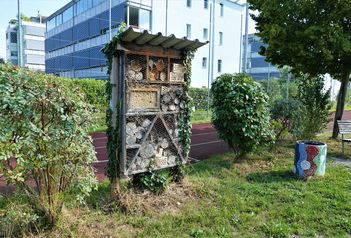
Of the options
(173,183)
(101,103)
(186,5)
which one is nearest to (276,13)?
(173,183)

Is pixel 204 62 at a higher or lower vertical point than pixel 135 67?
higher

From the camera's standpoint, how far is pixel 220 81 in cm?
651

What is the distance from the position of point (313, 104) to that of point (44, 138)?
8.29 m

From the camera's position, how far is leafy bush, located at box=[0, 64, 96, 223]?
2707mm

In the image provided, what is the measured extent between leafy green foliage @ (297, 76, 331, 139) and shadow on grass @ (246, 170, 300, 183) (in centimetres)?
295

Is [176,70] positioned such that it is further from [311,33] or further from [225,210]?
[311,33]

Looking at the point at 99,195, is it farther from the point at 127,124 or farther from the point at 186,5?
the point at 186,5

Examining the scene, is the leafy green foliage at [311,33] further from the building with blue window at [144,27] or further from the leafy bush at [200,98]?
the building with blue window at [144,27]

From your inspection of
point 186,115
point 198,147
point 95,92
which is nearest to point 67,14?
point 95,92

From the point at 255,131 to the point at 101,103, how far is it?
31.3 ft

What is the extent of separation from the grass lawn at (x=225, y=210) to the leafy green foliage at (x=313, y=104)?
300 cm

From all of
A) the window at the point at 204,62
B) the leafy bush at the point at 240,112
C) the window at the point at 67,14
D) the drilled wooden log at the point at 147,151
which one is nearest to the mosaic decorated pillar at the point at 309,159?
the leafy bush at the point at 240,112

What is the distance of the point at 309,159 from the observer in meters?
5.47

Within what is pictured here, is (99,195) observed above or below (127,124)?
below
